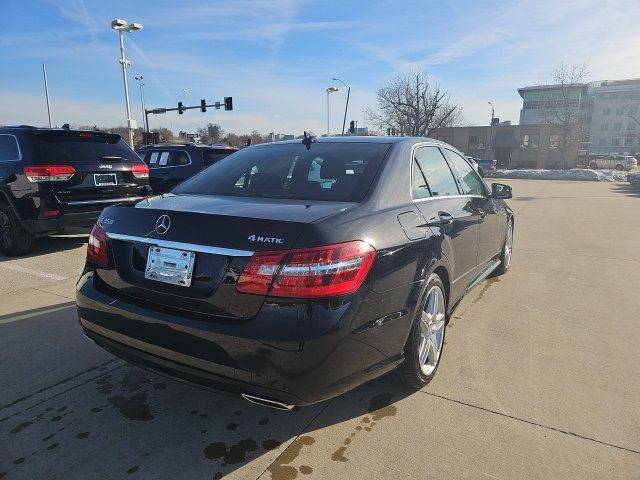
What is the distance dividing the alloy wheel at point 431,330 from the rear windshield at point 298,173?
849mm

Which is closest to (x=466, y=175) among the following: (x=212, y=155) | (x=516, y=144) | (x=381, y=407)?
(x=381, y=407)

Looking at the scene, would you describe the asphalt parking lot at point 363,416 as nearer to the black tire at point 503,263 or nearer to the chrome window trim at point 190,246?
the chrome window trim at point 190,246

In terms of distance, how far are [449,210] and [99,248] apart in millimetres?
2320

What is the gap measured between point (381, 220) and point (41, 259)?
555 cm

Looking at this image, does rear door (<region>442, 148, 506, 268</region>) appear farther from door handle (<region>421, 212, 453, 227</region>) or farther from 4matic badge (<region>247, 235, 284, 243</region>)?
4matic badge (<region>247, 235, 284, 243</region>)

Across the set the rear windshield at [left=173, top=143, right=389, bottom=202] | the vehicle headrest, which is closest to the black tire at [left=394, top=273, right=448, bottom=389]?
the rear windshield at [left=173, top=143, right=389, bottom=202]

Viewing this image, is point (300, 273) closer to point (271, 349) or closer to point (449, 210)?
point (271, 349)

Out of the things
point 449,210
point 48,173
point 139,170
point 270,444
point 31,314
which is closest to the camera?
point 270,444

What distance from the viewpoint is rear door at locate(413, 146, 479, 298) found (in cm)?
304

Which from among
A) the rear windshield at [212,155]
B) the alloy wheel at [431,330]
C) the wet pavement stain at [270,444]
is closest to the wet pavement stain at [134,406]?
the wet pavement stain at [270,444]

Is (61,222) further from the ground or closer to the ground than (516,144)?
closer to the ground

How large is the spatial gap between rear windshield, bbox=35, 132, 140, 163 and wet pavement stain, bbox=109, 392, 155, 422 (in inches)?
176

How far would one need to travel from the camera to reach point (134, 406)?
8.87 ft

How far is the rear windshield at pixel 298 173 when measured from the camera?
2707mm
